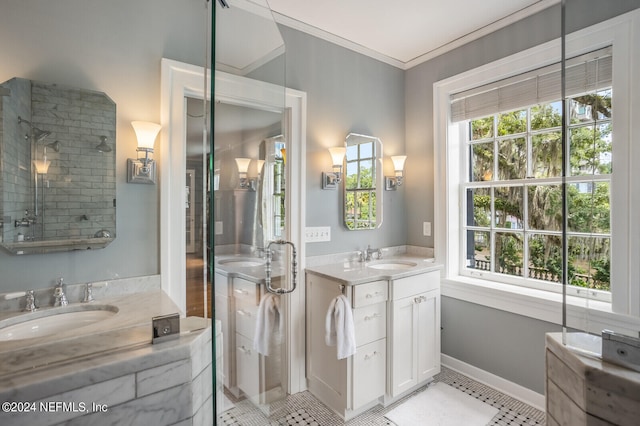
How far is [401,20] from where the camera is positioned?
87.0 inches

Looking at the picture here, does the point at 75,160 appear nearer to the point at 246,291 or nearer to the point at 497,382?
the point at 246,291

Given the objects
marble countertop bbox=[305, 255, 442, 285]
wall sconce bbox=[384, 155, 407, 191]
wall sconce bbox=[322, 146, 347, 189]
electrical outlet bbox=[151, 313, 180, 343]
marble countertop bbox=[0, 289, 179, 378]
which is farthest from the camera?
wall sconce bbox=[384, 155, 407, 191]

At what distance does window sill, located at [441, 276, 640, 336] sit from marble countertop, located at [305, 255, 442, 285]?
0.31 meters

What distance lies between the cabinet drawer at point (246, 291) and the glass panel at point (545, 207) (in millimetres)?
2098

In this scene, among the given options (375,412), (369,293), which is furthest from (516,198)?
(375,412)

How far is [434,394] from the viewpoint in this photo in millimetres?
2199

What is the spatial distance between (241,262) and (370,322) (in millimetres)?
1088

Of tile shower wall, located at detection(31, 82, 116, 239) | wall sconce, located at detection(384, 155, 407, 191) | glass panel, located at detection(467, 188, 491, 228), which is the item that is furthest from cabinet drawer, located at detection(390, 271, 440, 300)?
tile shower wall, located at detection(31, 82, 116, 239)

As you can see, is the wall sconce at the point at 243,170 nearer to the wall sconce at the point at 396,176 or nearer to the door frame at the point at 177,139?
the door frame at the point at 177,139

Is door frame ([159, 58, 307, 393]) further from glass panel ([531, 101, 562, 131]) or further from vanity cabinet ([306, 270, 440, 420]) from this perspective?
glass panel ([531, 101, 562, 131])

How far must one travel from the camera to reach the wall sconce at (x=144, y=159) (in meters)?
1.27

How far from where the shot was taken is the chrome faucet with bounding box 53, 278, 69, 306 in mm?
1033

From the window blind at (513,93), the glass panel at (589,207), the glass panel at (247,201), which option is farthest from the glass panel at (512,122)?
the glass panel at (247,201)

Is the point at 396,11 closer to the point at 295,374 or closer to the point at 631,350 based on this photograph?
the point at 631,350
